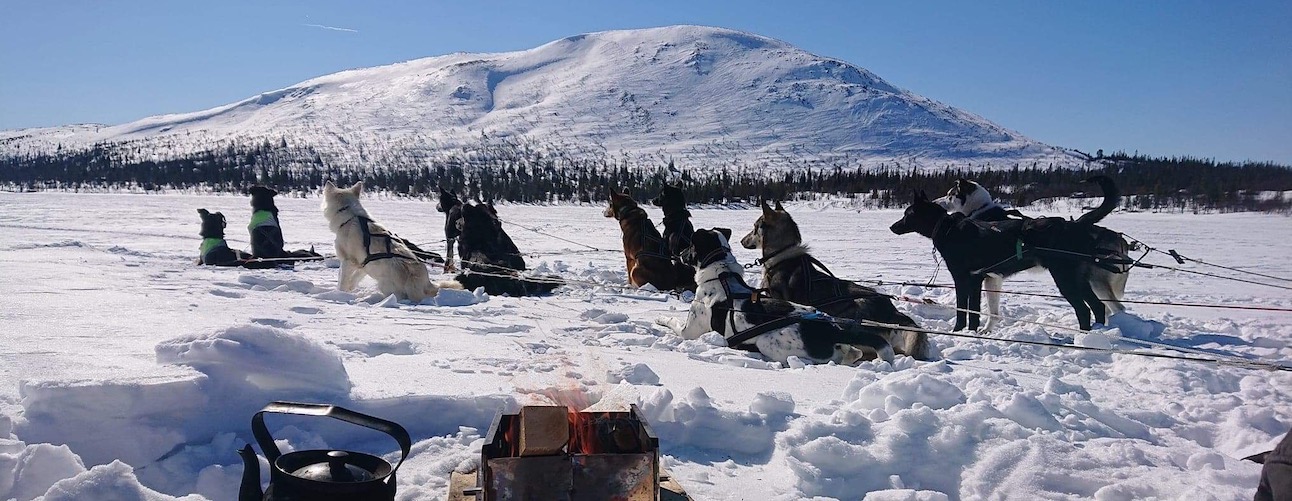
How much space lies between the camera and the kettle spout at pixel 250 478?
1.94 meters

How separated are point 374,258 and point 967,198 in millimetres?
6319

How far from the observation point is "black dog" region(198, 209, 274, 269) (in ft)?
30.5

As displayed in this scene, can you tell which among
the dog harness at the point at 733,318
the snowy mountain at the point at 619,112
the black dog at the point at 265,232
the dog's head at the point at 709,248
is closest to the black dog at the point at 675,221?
the dog's head at the point at 709,248

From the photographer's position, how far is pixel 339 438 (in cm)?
291

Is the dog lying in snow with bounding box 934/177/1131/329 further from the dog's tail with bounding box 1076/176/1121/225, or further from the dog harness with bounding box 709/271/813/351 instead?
the dog harness with bounding box 709/271/813/351

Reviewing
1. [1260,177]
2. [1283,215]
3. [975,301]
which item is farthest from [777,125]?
[975,301]

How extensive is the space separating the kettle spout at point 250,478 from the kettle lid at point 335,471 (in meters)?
0.13

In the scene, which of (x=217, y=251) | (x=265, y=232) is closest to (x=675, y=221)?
(x=265, y=232)

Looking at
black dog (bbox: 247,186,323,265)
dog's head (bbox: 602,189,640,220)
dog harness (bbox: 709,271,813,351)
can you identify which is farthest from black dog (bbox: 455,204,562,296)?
dog harness (bbox: 709,271,813,351)

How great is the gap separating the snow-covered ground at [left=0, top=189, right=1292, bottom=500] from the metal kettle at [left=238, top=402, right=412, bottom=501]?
0.58 metres

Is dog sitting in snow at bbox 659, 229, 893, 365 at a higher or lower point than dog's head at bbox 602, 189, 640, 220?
lower

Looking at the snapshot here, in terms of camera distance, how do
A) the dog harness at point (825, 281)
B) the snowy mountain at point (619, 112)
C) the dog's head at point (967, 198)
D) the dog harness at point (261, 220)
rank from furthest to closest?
the snowy mountain at point (619, 112)
the dog harness at point (261, 220)
the dog's head at point (967, 198)
the dog harness at point (825, 281)

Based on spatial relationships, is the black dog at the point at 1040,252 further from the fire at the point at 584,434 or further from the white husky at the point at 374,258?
the fire at the point at 584,434

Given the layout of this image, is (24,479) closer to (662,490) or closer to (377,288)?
(662,490)
